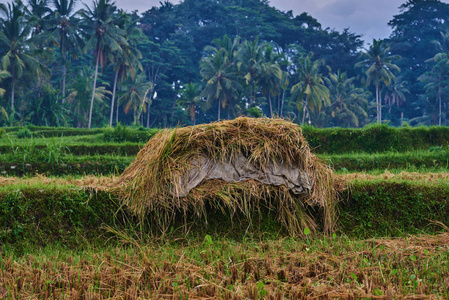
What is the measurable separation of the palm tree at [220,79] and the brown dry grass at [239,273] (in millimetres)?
30249

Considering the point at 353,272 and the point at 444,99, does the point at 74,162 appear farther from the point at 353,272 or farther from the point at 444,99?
the point at 444,99

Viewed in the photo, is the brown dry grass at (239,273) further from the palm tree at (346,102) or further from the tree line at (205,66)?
the palm tree at (346,102)

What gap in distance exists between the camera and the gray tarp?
3758 millimetres

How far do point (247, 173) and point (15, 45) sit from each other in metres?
27.8

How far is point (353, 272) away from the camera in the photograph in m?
2.56

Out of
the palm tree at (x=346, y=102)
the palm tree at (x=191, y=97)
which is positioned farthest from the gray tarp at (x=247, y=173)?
the palm tree at (x=346, y=102)

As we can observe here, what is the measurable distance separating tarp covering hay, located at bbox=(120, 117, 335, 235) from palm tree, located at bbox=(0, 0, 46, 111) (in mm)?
25631

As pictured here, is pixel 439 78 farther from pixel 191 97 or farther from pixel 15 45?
pixel 15 45

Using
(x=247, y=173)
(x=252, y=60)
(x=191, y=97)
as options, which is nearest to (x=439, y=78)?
(x=252, y=60)

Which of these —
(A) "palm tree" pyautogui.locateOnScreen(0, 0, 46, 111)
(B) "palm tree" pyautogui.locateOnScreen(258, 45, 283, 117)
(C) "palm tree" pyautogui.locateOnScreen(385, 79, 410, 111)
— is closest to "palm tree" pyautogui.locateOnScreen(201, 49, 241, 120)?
(B) "palm tree" pyautogui.locateOnScreen(258, 45, 283, 117)

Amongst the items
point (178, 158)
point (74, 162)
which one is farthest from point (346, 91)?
point (178, 158)

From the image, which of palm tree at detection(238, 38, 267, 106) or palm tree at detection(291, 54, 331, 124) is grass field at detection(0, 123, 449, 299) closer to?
palm tree at detection(291, 54, 331, 124)

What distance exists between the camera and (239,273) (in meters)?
2.55

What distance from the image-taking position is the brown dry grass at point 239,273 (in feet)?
7.33
